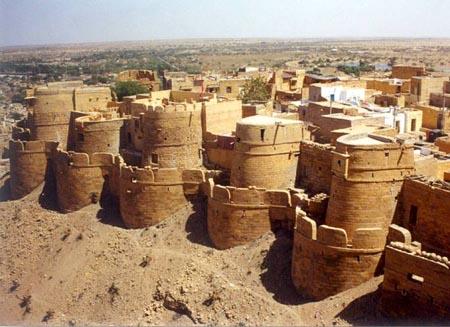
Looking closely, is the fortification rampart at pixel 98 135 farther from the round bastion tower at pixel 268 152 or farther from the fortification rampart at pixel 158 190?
the round bastion tower at pixel 268 152

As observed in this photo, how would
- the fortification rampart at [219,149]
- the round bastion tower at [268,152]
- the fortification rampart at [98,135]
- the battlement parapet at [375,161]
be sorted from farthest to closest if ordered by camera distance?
the fortification rampart at [98,135] < the fortification rampart at [219,149] < the round bastion tower at [268,152] < the battlement parapet at [375,161]

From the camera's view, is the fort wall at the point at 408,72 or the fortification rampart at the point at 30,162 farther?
the fort wall at the point at 408,72

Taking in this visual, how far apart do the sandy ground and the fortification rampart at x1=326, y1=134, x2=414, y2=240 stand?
1.72 metres

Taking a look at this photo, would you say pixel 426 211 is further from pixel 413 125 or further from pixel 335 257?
pixel 413 125

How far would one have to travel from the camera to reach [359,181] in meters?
16.0

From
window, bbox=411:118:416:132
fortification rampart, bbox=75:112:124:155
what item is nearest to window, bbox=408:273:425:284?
window, bbox=411:118:416:132

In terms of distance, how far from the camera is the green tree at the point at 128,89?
120ft

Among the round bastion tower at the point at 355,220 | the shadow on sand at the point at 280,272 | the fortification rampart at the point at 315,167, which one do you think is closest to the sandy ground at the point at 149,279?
the shadow on sand at the point at 280,272

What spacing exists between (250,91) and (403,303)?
22.6m

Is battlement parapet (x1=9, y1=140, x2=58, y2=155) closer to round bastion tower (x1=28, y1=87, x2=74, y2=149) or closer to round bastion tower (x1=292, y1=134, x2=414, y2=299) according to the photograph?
round bastion tower (x1=28, y1=87, x2=74, y2=149)

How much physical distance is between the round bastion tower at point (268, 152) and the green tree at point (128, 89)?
1739 cm

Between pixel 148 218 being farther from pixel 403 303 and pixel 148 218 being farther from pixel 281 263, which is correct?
pixel 403 303

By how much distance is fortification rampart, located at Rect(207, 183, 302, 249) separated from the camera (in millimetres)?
19203

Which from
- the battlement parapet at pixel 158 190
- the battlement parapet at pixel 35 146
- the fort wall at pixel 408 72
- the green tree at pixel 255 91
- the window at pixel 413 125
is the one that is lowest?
the battlement parapet at pixel 158 190
